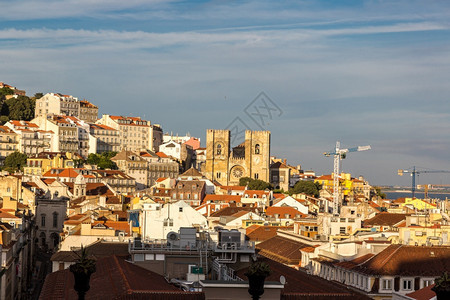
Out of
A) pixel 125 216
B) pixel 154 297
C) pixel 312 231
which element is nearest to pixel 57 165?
pixel 125 216

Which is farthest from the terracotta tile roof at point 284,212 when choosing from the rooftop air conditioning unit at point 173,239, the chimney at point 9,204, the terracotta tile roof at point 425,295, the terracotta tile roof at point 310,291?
the terracotta tile roof at point 310,291

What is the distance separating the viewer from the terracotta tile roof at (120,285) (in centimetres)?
3697

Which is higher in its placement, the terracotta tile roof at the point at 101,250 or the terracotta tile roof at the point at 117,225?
the terracotta tile roof at the point at 117,225

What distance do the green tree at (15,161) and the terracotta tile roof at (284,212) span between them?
7351 cm

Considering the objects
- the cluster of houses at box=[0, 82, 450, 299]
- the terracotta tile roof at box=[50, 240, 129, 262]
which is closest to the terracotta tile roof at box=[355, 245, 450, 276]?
the cluster of houses at box=[0, 82, 450, 299]

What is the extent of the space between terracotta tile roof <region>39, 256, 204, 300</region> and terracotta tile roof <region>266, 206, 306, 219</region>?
69.1 m

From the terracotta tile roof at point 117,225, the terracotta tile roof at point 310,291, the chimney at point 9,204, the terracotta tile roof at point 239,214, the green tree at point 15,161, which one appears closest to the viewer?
the terracotta tile roof at point 310,291

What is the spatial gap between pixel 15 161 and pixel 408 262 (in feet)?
450

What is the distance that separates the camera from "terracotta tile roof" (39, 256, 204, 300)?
36969 mm

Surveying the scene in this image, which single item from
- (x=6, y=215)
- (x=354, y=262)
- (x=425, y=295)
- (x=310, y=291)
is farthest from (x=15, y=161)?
(x=310, y=291)

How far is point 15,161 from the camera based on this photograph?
625 feet

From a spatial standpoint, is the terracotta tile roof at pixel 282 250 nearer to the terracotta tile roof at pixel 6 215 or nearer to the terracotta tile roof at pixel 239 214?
the terracotta tile roof at pixel 6 215

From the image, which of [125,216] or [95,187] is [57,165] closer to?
[95,187]

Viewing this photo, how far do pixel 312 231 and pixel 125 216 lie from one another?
21005 millimetres
